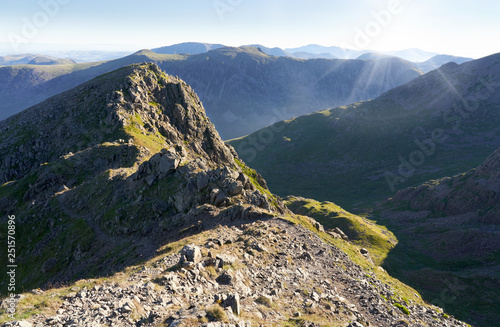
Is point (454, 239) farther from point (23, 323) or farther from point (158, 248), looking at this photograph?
point (23, 323)

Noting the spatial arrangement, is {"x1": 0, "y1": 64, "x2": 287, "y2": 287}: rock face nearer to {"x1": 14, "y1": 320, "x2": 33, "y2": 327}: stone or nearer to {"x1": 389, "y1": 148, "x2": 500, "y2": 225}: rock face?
{"x1": 14, "y1": 320, "x2": 33, "y2": 327}: stone

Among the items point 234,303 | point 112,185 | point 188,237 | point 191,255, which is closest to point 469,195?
point 188,237

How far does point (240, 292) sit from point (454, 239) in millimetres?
98394

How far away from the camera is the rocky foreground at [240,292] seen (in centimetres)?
1670

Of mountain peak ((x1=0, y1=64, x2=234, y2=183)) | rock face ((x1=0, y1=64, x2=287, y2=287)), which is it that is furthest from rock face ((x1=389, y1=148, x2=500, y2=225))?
mountain peak ((x1=0, y1=64, x2=234, y2=183))

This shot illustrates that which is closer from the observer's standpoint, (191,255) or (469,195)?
(191,255)

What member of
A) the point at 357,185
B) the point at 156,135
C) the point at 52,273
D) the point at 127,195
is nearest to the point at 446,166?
the point at 357,185

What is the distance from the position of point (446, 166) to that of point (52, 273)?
8330 inches

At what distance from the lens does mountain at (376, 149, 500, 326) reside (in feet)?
210

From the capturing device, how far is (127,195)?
161ft

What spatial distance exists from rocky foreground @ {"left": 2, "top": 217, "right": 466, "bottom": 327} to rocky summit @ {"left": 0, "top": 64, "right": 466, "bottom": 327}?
11 cm

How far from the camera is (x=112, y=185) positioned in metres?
53.1

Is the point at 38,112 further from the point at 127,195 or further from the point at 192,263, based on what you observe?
the point at 192,263

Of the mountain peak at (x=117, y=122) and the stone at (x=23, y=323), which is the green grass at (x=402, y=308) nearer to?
the stone at (x=23, y=323)
